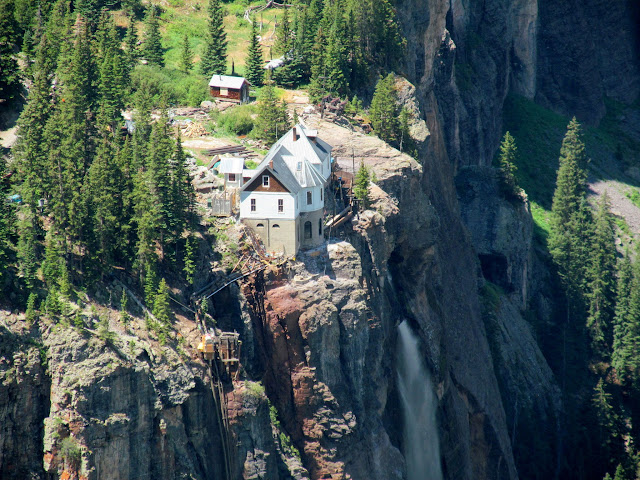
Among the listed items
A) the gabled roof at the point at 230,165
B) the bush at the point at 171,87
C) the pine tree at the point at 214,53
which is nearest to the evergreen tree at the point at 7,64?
the bush at the point at 171,87

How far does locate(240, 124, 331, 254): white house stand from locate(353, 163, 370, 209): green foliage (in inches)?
195

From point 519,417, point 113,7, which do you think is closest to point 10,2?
point 113,7

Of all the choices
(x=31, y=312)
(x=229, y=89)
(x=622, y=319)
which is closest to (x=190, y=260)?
(x=31, y=312)

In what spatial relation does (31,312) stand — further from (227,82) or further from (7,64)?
(227,82)

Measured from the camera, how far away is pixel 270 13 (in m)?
158

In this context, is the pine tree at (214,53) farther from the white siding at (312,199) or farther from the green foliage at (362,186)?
the white siding at (312,199)

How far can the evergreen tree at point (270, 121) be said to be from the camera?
4375 inches

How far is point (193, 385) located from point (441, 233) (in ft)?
181

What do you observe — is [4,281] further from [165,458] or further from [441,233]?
[441,233]

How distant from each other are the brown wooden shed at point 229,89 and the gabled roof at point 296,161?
19164 mm

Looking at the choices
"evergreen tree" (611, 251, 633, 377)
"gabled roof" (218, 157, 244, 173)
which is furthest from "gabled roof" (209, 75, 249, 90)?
"evergreen tree" (611, 251, 633, 377)

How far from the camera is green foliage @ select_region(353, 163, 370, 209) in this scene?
10353 centimetres

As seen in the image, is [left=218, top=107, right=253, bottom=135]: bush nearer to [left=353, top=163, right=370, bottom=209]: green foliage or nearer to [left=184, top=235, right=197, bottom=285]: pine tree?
[left=353, top=163, right=370, bottom=209]: green foliage

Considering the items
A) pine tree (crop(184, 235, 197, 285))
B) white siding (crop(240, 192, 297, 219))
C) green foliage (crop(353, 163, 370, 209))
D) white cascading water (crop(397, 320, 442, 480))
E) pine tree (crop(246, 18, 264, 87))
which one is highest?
pine tree (crop(246, 18, 264, 87))
